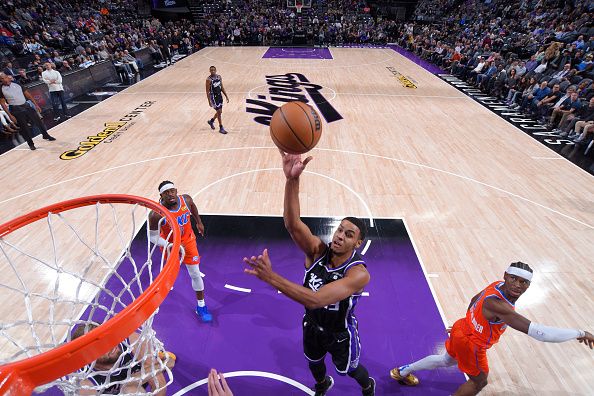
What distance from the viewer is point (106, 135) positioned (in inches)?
348

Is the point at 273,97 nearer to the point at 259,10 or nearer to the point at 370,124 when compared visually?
the point at 370,124

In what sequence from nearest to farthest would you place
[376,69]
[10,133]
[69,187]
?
[69,187] → [10,133] → [376,69]

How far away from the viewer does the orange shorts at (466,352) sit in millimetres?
2755

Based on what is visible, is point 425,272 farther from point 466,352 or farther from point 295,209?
point 295,209

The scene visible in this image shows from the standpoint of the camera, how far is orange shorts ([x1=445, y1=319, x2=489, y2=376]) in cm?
276

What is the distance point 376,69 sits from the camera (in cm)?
1711

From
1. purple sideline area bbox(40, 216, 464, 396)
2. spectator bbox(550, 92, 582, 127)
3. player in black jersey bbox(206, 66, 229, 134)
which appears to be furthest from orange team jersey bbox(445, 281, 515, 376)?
spectator bbox(550, 92, 582, 127)

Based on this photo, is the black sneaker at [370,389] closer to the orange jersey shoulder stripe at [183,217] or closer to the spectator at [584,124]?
the orange jersey shoulder stripe at [183,217]

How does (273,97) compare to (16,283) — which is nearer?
(16,283)

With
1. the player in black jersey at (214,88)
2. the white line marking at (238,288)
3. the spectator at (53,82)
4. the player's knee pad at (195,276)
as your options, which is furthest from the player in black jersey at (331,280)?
the spectator at (53,82)

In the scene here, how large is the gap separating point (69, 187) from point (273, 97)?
708 centimetres

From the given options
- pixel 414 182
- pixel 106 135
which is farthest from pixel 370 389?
pixel 106 135

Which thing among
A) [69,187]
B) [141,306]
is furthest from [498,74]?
[141,306]

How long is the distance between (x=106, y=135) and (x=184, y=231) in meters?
6.52
